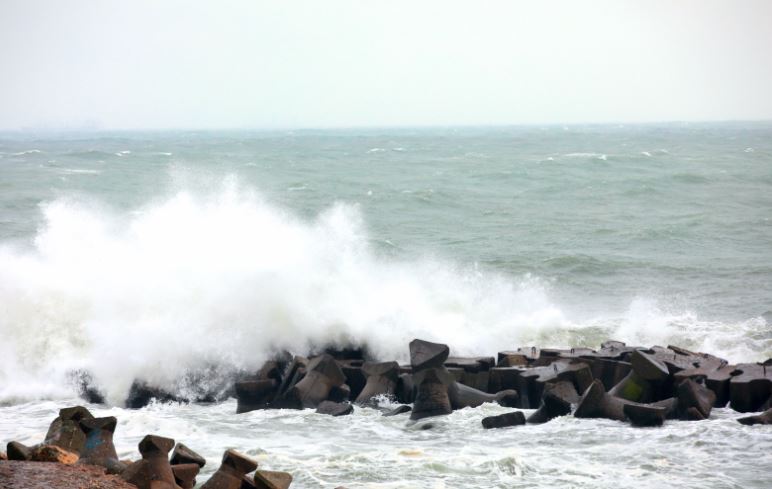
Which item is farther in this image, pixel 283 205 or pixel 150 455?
pixel 283 205

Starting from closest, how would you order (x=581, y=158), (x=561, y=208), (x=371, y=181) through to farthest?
(x=561, y=208) → (x=371, y=181) → (x=581, y=158)

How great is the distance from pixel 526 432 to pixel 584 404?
0.76 meters

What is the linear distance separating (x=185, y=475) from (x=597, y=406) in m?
4.47

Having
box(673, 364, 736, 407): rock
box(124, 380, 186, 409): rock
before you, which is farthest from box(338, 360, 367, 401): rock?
box(673, 364, 736, 407): rock

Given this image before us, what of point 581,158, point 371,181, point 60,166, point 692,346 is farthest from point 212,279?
point 581,158

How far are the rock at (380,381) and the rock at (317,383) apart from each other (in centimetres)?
31

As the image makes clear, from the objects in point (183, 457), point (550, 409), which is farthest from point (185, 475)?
point (550, 409)

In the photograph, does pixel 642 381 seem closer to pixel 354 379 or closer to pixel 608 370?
pixel 608 370

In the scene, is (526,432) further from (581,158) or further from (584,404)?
(581,158)

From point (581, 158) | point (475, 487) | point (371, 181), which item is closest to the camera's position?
point (475, 487)

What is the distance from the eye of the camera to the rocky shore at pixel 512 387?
399 inches

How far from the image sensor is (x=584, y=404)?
1025cm

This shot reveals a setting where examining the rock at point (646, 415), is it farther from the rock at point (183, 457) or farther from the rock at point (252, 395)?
the rock at point (183, 457)

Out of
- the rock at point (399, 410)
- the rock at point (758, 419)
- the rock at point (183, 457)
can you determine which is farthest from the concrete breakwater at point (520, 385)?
the rock at point (183, 457)
